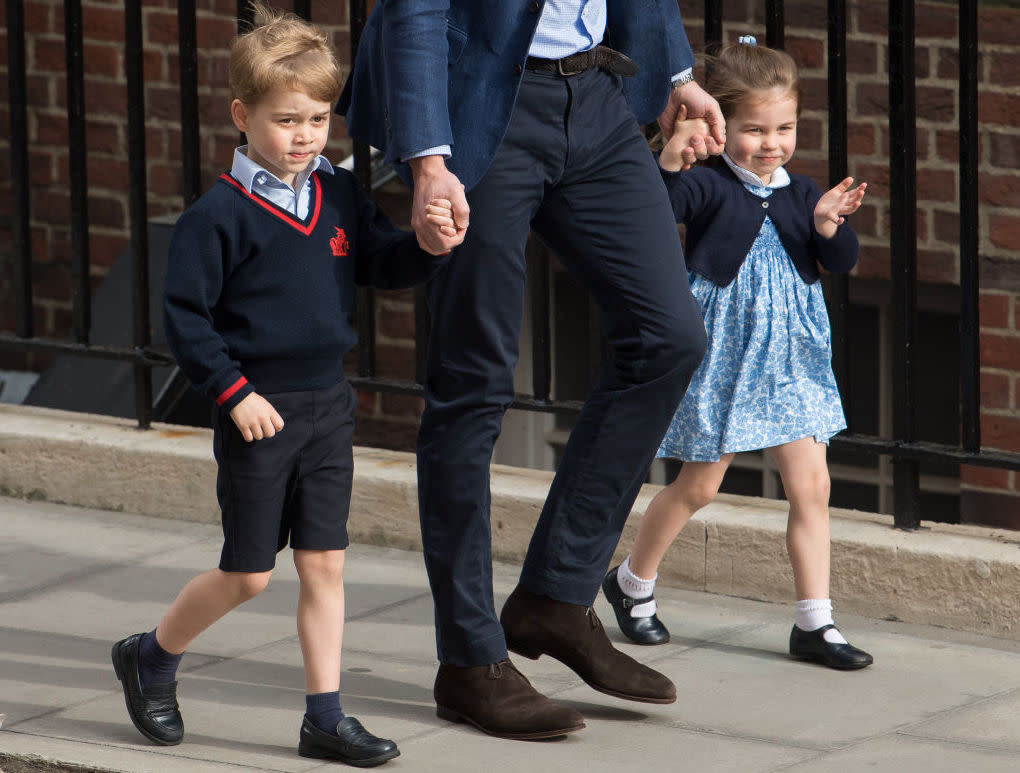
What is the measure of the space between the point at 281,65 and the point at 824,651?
168cm

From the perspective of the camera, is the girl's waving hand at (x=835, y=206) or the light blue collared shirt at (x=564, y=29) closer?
the light blue collared shirt at (x=564, y=29)

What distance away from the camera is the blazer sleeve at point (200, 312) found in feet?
11.4

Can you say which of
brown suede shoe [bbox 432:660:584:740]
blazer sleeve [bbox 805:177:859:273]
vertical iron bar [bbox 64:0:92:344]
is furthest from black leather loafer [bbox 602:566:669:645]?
vertical iron bar [bbox 64:0:92:344]

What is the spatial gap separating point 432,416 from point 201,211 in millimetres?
578

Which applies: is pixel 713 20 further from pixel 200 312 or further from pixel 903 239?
pixel 200 312

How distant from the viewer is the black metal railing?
14.8 ft

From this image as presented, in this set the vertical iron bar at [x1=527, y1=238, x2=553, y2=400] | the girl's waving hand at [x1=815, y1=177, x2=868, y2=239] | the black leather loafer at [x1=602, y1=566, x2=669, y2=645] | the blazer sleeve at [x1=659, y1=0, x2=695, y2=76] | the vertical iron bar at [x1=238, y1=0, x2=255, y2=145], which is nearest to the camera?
the blazer sleeve at [x1=659, y1=0, x2=695, y2=76]

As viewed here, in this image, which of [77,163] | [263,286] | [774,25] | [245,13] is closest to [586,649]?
[263,286]

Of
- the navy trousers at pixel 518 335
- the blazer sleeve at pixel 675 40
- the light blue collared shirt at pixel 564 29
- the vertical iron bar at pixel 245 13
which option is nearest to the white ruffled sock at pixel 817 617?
the navy trousers at pixel 518 335

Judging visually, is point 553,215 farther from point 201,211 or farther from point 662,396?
point 201,211

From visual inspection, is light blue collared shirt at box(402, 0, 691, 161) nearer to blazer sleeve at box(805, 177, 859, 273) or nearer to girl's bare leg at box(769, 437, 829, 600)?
blazer sleeve at box(805, 177, 859, 273)

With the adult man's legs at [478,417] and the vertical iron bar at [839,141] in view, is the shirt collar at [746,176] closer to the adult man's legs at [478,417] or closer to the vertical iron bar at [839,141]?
the vertical iron bar at [839,141]

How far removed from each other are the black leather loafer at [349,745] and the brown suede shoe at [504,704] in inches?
7.5

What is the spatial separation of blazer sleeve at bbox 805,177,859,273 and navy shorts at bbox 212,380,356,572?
1.17 meters
